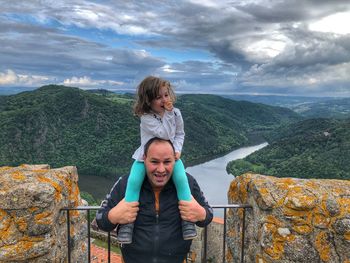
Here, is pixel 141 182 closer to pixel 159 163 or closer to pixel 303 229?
pixel 159 163

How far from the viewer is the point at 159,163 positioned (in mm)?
2166

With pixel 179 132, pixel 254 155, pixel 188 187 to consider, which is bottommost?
pixel 254 155

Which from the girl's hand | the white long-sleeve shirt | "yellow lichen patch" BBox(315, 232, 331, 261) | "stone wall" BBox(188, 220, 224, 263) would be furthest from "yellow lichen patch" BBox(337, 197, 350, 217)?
"stone wall" BBox(188, 220, 224, 263)

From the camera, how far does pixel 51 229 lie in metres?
2.74

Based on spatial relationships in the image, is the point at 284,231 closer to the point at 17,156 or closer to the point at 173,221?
the point at 173,221

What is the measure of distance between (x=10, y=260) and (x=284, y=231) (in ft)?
8.11

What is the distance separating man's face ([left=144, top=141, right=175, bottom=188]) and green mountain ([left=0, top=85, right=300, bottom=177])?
5883cm

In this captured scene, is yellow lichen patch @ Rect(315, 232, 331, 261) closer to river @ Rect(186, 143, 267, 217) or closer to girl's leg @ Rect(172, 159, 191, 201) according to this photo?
girl's leg @ Rect(172, 159, 191, 201)

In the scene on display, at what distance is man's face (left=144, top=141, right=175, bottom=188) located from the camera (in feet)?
7.09

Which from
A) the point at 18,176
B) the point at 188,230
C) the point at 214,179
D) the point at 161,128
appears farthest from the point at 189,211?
the point at 214,179

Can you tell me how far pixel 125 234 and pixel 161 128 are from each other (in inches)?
33.6

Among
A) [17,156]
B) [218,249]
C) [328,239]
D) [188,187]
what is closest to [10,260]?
[188,187]

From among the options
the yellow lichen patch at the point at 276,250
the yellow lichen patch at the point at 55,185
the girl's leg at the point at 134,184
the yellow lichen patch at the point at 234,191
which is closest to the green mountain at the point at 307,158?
the yellow lichen patch at the point at 234,191

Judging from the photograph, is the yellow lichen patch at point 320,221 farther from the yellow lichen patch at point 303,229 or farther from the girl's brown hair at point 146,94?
the girl's brown hair at point 146,94
